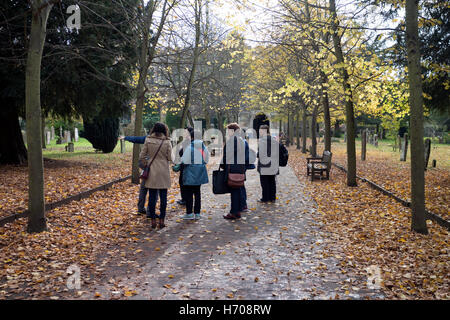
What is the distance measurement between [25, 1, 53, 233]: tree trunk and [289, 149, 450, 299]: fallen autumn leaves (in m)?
5.20

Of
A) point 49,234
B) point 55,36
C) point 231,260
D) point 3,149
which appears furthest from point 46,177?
point 231,260

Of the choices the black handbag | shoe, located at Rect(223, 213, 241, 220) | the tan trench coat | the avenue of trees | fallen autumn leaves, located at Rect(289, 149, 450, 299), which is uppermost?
the avenue of trees

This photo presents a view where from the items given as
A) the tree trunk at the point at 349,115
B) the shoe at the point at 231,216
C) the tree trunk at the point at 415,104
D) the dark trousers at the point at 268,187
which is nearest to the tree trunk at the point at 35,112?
the shoe at the point at 231,216

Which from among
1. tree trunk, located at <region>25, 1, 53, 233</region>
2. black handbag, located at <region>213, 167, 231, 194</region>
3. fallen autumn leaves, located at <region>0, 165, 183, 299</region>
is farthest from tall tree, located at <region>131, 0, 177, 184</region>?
tree trunk, located at <region>25, 1, 53, 233</region>

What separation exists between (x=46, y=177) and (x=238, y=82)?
2563 cm

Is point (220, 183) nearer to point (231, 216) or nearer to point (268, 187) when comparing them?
point (231, 216)

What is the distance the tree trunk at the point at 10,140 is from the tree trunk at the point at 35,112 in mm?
10945

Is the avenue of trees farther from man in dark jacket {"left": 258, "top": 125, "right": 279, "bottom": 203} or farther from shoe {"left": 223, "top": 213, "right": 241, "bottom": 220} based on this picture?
shoe {"left": 223, "top": 213, "right": 241, "bottom": 220}

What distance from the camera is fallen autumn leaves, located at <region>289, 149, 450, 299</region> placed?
491 cm

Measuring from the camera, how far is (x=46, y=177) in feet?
44.8

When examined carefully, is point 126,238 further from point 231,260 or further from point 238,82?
point 238,82

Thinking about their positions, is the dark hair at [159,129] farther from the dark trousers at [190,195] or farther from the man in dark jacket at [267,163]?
the man in dark jacket at [267,163]

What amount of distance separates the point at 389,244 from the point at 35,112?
651cm

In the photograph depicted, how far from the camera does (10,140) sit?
56.2ft
